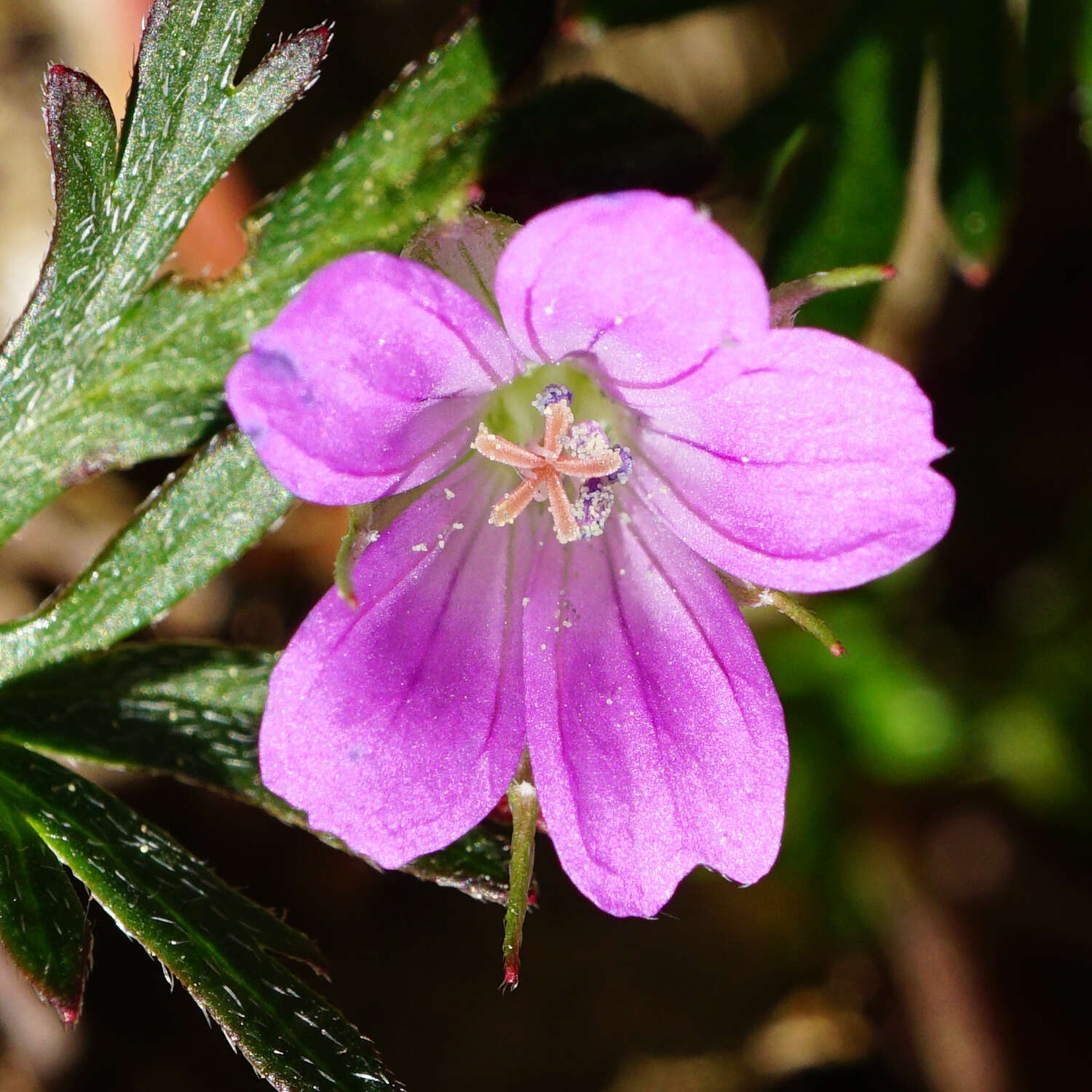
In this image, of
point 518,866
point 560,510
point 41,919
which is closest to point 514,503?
point 560,510

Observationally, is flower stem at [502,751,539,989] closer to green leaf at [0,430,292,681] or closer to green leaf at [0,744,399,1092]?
green leaf at [0,744,399,1092]

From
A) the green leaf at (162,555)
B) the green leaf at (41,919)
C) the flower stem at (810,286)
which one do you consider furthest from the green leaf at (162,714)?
the flower stem at (810,286)

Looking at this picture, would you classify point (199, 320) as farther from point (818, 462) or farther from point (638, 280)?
point (818, 462)

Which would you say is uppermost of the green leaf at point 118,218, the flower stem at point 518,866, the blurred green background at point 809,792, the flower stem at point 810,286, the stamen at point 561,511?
the green leaf at point 118,218

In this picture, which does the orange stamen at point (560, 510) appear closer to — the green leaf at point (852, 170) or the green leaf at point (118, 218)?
the green leaf at point (118, 218)

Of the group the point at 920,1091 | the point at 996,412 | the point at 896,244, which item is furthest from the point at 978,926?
the point at 896,244

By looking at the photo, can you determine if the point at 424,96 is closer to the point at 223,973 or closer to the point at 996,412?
the point at 223,973
